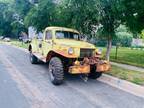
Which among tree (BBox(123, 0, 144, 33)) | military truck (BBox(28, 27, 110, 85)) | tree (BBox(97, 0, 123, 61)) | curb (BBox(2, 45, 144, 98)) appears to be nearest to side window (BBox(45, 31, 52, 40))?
military truck (BBox(28, 27, 110, 85))

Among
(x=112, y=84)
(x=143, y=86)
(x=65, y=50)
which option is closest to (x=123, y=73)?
(x=112, y=84)

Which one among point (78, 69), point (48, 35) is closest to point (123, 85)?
point (78, 69)

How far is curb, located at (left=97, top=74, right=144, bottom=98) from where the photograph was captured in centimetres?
861

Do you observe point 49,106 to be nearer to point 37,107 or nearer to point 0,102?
point 37,107

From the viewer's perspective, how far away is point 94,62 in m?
9.73

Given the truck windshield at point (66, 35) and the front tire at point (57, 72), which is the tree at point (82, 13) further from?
the front tire at point (57, 72)

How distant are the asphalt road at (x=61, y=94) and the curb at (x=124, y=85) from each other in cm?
33

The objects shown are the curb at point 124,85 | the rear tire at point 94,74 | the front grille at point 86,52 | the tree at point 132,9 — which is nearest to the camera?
the curb at point 124,85

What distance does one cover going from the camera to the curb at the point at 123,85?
8.61m

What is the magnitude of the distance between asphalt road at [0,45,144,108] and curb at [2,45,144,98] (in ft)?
1.06

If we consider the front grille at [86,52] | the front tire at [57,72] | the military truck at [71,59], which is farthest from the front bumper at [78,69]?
the front grille at [86,52]

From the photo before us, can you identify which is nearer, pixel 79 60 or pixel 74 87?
pixel 74 87

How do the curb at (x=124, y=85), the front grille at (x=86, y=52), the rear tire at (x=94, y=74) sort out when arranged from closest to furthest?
the curb at (x=124, y=85), the front grille at (x=86, y=52), the rear tire at (x=94, y=74)

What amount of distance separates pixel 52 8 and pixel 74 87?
10554 mm
